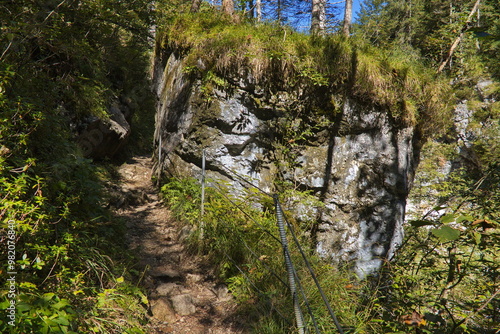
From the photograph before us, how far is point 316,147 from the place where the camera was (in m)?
7.18

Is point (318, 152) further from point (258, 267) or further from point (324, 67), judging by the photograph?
point (258, 267)

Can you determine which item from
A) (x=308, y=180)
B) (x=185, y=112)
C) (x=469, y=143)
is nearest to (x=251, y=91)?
(x=185, y=112)

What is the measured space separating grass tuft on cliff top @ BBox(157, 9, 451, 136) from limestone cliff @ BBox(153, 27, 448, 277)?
0.10 meters

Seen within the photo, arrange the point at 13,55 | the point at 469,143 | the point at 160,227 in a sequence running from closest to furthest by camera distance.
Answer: the point at 13,55 → the point at 160,227 → the point at 469,143

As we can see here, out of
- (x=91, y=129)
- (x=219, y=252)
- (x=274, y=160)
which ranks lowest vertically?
(x=219, y=252)

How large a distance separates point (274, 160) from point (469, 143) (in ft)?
43.3

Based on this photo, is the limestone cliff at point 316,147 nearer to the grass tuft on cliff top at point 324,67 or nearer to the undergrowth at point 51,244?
the grass tuft on cliff top at point 324,67

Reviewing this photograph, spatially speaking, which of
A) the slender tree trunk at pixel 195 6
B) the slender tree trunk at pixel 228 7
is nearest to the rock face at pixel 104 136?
the slender tree trunk at pixel 195 6

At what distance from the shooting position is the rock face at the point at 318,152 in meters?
6.76

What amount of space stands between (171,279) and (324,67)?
5.70 metres

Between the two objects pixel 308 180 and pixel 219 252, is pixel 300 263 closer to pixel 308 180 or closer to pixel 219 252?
pixel 219 252

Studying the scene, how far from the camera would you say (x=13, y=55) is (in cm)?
329

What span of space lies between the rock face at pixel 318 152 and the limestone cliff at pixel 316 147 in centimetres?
2

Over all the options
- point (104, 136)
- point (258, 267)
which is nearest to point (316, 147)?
point (258, 267)
